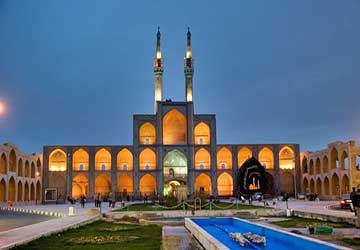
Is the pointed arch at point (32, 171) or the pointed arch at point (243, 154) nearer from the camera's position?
the pointed arch at point (32, 171)

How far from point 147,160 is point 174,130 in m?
4.49

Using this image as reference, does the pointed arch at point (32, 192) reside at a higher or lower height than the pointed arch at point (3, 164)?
lower

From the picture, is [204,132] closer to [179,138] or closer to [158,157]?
[179,138]

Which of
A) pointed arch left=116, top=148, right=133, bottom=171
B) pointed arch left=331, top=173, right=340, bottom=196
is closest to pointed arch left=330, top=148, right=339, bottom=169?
pointed arch left=331, top=173, right=340, bottom=196

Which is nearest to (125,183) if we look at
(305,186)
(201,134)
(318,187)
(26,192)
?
(201,134)

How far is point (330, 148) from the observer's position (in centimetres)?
4141

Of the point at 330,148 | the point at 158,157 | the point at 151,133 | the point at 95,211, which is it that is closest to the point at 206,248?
the point at 95,211

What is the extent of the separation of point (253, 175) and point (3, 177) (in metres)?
19.7

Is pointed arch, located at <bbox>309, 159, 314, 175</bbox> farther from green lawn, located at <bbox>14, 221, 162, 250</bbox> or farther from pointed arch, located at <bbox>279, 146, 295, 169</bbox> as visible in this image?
green lawn, located at <bbox>14, 221, 162, 250</bbox>

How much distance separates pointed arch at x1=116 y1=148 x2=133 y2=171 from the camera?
49.9m

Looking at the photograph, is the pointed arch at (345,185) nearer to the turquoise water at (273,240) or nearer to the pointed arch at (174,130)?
the pointed arch at (174,130)

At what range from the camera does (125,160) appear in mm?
50500

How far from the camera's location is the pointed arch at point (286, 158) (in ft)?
166

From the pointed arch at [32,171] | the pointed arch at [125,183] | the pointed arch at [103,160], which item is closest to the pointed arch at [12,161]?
the pointed arch at [32,171]
